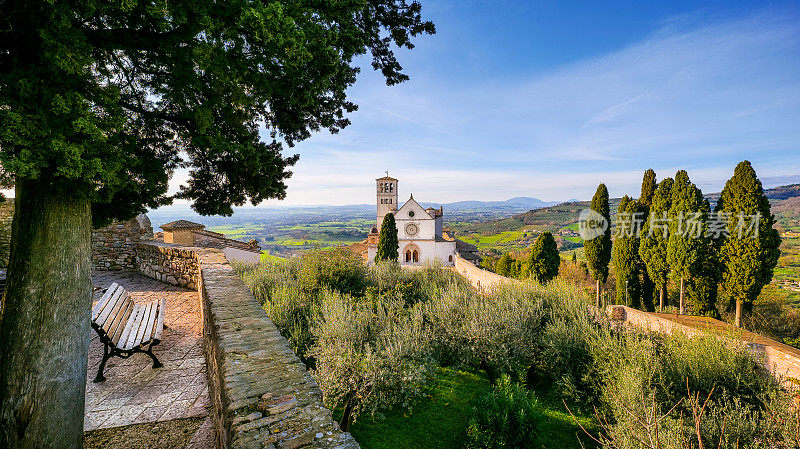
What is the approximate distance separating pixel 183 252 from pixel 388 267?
23.9 ft

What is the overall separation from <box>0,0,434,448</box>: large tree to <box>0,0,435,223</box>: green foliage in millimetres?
12

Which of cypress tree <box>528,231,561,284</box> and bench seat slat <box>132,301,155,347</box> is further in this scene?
cypress tree <box>528,231,561,284</box>

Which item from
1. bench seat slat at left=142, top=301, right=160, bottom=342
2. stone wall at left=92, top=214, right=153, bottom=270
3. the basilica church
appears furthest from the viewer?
the basilica church

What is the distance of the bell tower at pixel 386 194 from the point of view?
3862cm

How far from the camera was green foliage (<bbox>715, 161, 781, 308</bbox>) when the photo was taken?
12281 mm

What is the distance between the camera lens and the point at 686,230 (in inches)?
562

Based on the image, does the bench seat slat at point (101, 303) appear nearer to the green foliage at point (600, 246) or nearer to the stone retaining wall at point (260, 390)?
the stone retaining wall at point (260, 390)

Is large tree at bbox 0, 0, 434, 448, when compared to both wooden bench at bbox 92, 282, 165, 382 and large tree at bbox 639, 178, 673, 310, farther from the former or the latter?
large tree at bbox 639, 178, 673, 310

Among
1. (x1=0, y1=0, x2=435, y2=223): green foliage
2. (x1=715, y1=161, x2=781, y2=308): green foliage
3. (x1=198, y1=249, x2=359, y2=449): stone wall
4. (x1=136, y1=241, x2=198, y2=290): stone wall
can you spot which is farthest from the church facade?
(x1=198, y1=249, x2=359, y2=449): stone wall

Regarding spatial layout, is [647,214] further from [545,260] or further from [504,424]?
[504,424]

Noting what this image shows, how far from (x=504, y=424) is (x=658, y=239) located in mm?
15962

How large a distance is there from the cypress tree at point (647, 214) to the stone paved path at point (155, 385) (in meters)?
20.7

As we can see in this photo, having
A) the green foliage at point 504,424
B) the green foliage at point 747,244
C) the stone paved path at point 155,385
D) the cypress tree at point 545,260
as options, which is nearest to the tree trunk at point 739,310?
the green foliage at point 747,244

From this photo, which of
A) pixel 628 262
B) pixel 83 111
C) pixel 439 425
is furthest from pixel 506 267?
pixel 83 111
